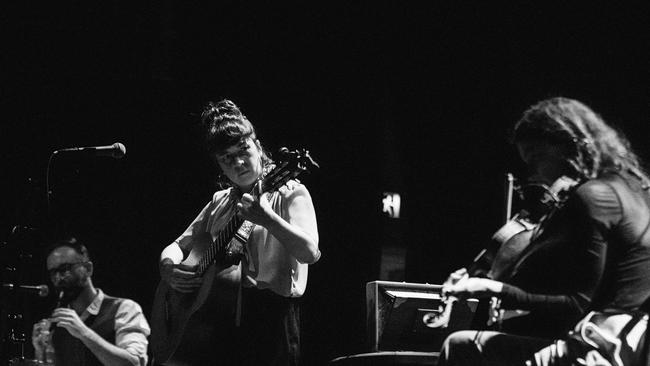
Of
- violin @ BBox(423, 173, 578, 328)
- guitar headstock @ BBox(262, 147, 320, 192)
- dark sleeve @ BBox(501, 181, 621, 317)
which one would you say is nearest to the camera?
dark sleeve @ BBox(501, 181, 621, 317)

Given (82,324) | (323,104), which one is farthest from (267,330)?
(323,104)

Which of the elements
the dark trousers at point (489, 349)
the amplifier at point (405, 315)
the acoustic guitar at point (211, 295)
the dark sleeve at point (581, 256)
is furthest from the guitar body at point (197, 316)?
the dark sleeve at point (581, 256)

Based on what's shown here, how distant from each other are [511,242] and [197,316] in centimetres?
136

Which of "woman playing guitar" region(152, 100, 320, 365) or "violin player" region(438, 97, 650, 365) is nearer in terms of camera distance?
"violin player" region(438, 97, 650, 365)

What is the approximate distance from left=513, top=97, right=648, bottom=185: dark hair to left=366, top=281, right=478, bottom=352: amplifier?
3.99 feet

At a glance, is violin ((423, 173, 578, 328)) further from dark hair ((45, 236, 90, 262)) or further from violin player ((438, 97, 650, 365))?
dark hair ((45, 236, 90, 262))

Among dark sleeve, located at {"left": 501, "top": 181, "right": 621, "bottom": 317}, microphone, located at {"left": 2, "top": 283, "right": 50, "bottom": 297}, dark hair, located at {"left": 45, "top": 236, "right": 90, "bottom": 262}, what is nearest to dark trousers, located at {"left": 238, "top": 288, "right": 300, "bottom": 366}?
dark sleeve, located at {"left": 501, "top": 181, "right": 621, "bottom": 317}

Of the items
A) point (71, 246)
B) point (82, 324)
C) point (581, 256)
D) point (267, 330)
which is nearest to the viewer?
point (581, 256)

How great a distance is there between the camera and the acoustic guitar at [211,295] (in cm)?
321

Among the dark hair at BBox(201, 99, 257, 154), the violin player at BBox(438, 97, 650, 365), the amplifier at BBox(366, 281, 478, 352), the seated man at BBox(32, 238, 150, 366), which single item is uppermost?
the dark hair at BBox(201, 99, 257, 154)

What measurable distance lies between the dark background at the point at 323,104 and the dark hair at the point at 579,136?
288 centimetres

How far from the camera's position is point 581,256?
91.8 inches

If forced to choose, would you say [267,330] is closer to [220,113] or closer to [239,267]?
[239,267]

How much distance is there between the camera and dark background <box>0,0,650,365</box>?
18.6ft
